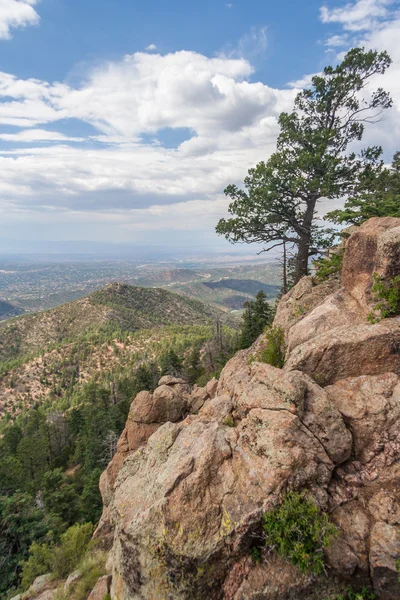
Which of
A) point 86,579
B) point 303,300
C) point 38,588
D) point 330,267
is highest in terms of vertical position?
point 330,267

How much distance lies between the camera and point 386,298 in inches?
398

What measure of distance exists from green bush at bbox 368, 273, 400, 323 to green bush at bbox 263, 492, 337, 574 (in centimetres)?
639

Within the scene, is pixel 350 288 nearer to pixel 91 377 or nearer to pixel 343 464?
pixel 343 464

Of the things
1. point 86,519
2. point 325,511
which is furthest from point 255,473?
point 86,519

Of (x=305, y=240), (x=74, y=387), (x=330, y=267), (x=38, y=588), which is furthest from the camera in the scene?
(x=74, y=387)

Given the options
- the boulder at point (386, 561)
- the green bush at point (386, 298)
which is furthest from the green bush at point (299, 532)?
the green bush at point (386, 298)

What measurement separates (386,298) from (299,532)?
775 centimetres

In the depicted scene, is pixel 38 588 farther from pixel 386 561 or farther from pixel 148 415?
pixel 386 561

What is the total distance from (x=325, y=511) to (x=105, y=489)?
1782 cm

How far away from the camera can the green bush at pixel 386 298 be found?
9.86 meters

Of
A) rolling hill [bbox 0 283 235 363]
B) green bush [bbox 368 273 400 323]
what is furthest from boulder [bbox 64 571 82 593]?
rolling hill [bbox 0 283 235 363]

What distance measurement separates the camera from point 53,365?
109 metres

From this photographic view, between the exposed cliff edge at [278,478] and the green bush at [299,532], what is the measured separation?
27 centimetres

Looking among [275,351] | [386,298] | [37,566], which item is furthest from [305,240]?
[37,566]
